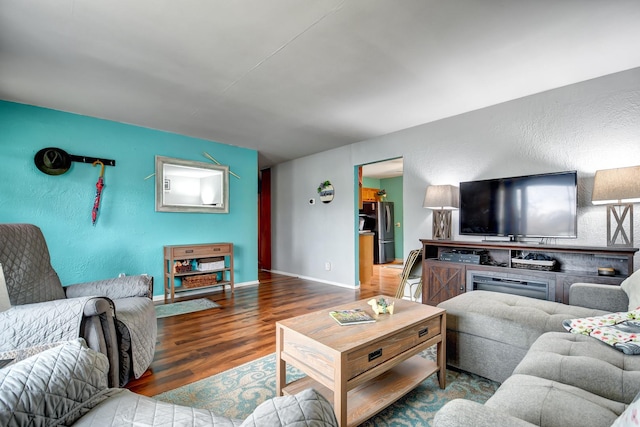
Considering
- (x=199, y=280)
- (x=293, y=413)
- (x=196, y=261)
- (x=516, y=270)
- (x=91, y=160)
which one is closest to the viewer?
(x=293, y=413)

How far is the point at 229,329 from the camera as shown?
2875 mm

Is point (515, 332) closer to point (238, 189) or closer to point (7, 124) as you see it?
point (238, 189)

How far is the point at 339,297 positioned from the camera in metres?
4.12

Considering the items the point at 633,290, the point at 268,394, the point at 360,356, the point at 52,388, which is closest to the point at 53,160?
the point at 268,394

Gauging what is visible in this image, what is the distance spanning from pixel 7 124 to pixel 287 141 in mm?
3221

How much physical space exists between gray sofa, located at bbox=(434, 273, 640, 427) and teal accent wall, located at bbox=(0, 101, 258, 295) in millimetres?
3765

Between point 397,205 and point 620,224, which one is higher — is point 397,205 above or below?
above

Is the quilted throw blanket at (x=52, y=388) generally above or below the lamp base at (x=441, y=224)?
below

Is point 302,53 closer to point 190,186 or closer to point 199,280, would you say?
point 190,186

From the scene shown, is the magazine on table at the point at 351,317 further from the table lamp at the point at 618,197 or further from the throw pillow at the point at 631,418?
the table lamp at the point at 618,197

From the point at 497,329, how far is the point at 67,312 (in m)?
2.45

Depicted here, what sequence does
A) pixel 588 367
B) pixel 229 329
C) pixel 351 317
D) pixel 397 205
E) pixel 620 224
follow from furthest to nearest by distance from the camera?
pixel 397 205, pixel 229 329, pixel 620 224, pixel 351 317, pixel 588 367

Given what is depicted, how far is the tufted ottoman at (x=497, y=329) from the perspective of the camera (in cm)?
174

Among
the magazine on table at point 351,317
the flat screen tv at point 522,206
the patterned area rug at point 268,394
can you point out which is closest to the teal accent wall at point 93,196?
the patterned area rug at point 268,394
